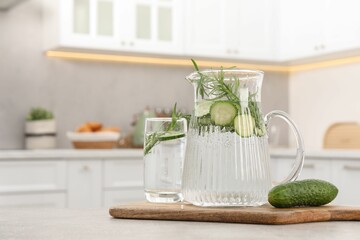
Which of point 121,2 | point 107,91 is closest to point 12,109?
point 107,91

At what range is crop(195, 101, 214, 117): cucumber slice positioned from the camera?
1.21 m

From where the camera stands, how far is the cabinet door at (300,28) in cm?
434

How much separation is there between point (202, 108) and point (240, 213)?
0.67 ft

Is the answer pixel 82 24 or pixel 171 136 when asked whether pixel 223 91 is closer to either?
pixel 171 136

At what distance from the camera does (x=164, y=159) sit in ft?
4.34

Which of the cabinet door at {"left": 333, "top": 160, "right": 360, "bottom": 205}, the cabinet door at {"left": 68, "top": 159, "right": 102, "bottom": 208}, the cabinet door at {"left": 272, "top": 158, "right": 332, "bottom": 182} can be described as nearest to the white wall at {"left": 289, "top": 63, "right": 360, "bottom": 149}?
the cabinet door at {"left": 272, "top": 158, "right": 332, "bottom": 182}

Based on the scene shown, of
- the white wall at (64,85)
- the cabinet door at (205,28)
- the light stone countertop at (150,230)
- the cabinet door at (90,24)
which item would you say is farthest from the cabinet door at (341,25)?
the light stone countertop at (150,230)

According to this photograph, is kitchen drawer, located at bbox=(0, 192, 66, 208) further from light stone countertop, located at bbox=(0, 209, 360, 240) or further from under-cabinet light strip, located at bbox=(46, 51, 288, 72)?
light stone countertop, located at bbox=(0, 209, 360, 240)

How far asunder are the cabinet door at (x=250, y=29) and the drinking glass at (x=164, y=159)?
127 inches

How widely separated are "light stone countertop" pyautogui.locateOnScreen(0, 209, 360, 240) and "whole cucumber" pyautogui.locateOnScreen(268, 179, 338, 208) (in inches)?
3.1

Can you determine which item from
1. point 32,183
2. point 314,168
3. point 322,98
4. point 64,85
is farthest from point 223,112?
point 322,98

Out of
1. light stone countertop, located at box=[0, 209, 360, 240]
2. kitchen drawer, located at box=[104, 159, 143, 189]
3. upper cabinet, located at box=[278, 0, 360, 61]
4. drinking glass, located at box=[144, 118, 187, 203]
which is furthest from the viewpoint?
upper cabinet, located at box=[278, 0, 360, 61]

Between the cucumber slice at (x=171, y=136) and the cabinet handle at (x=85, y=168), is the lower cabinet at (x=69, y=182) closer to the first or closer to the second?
the cabinet handle at (x=85, y=168)

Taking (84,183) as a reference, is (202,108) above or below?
above
